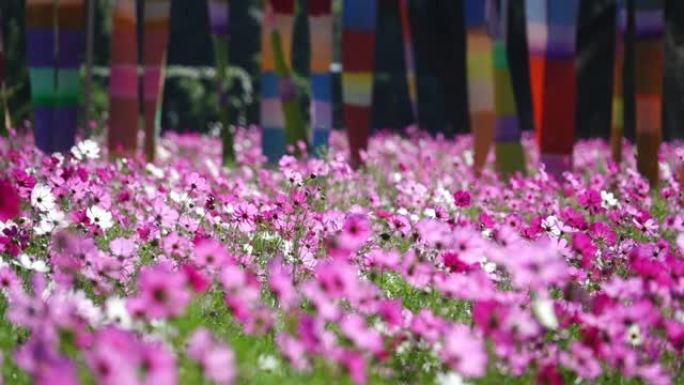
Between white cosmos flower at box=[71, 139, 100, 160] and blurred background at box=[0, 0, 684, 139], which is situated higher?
white cosmos flower at box=[71, 139, 100, 160]

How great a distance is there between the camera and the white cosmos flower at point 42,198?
3.81m

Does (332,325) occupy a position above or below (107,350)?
below

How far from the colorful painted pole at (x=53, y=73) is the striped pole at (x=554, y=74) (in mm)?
3509

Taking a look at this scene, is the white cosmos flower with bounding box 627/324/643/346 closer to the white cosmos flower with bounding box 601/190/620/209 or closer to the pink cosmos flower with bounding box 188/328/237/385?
the pink cosmos flower with bounding box 188/328/237/385

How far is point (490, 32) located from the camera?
890 centimetres

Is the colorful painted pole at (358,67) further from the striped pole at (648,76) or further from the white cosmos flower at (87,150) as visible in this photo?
the white cosmos flower at (87,150)

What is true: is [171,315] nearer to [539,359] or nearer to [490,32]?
[539,359]

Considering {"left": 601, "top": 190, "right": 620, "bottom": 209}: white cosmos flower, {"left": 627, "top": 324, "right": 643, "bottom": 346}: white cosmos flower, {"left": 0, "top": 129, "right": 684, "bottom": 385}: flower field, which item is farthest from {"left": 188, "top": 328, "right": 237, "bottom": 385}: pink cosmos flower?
{"left": 601, "top": 190, "right": 620, "bottom": 209}: white cosmos flower

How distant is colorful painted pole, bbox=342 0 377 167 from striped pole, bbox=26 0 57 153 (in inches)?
100

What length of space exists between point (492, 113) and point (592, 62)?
7.24 meters

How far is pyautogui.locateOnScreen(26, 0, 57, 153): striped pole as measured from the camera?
7.79 metres

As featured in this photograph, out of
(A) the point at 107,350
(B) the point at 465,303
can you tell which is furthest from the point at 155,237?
(A) the point at 107,350

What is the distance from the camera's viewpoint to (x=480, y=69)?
8.58 m

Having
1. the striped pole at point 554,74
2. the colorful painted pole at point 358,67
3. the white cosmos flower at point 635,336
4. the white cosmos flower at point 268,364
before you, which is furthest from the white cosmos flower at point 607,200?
the colorful painted pole at point 358,67
